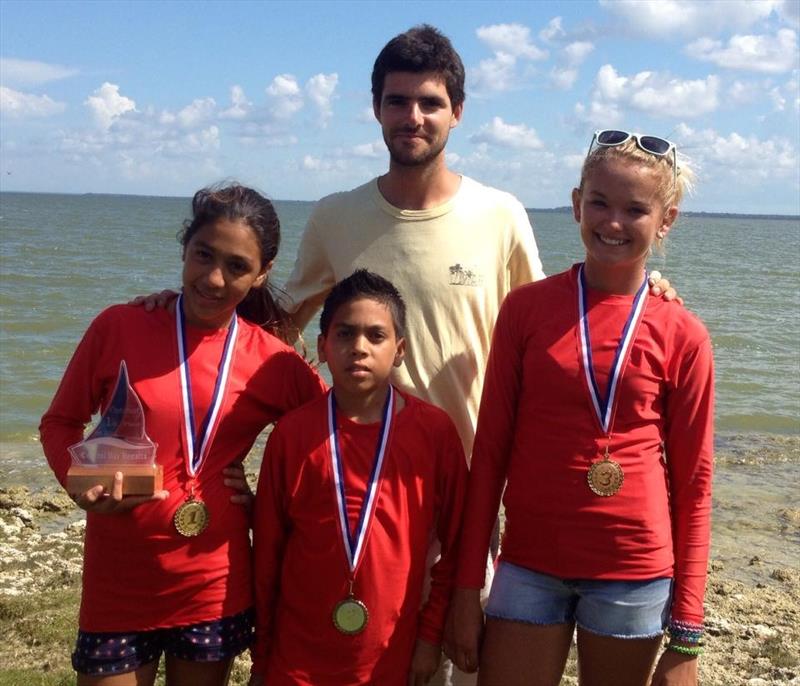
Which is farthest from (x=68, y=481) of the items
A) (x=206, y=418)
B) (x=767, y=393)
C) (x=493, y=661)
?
(x=767, y=393)

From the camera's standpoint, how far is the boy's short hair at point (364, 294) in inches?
142

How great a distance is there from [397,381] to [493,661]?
1211 mm

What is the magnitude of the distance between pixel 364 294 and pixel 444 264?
50 cm

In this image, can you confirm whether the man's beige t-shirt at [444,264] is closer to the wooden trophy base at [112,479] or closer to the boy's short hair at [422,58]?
the boy's short hair at [422,58]

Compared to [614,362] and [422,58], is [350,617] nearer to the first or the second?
[614,362]

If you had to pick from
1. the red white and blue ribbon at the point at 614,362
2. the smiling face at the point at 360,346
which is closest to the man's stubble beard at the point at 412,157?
the smiling face at the point at 360,346

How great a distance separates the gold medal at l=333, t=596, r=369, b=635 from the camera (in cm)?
331

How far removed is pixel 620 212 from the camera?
332cm

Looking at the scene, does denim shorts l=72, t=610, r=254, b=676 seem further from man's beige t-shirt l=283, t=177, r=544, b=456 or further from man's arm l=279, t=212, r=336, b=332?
man's arm l=279, t=212, r=336, b=332

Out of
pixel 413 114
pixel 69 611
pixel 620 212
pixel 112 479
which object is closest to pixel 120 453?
pixel 112 479

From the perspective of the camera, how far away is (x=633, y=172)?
10.9ft

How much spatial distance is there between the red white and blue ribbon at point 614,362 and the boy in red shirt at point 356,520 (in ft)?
1.92

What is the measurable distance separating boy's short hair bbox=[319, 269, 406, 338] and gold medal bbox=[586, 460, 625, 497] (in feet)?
3.05

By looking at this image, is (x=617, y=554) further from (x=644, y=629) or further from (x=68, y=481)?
(x=68, y=481)
